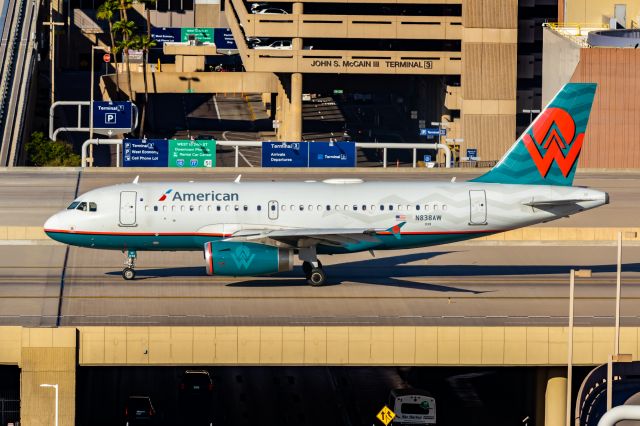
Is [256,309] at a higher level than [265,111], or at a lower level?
lower

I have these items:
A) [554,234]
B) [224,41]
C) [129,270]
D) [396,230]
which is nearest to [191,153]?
[554,234]

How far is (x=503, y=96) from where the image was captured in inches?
5655

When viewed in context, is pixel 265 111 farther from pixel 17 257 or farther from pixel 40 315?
pixel 40 315

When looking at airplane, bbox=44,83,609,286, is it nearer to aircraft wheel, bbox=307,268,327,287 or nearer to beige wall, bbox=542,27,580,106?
aircraft wheel, bbox=307,268,327,287

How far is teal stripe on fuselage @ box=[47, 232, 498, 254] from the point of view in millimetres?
58812

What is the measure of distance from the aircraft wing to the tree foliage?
221ft

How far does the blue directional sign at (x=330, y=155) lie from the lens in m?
99.4

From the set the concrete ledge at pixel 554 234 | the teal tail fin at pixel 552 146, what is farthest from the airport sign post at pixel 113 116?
the teal tail fin at pixel 552 146

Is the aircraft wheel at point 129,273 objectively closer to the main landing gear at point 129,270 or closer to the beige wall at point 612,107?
the main landing gear at point 129,270

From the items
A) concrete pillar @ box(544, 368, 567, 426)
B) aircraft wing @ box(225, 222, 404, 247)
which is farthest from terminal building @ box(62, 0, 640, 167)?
concrete pillar @ box(544, 368, 567, 426)

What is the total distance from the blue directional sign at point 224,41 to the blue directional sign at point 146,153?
96.6 meters

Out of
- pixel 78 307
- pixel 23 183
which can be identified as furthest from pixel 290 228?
pixel 23 183

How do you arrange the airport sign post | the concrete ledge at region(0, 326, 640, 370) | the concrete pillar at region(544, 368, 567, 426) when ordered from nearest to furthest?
the concrete ledge at region(0, 326, 640, 370)
the concrete pillar at region(544, 368, 567, 426)
the airport sign post

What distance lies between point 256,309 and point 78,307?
290 inches
